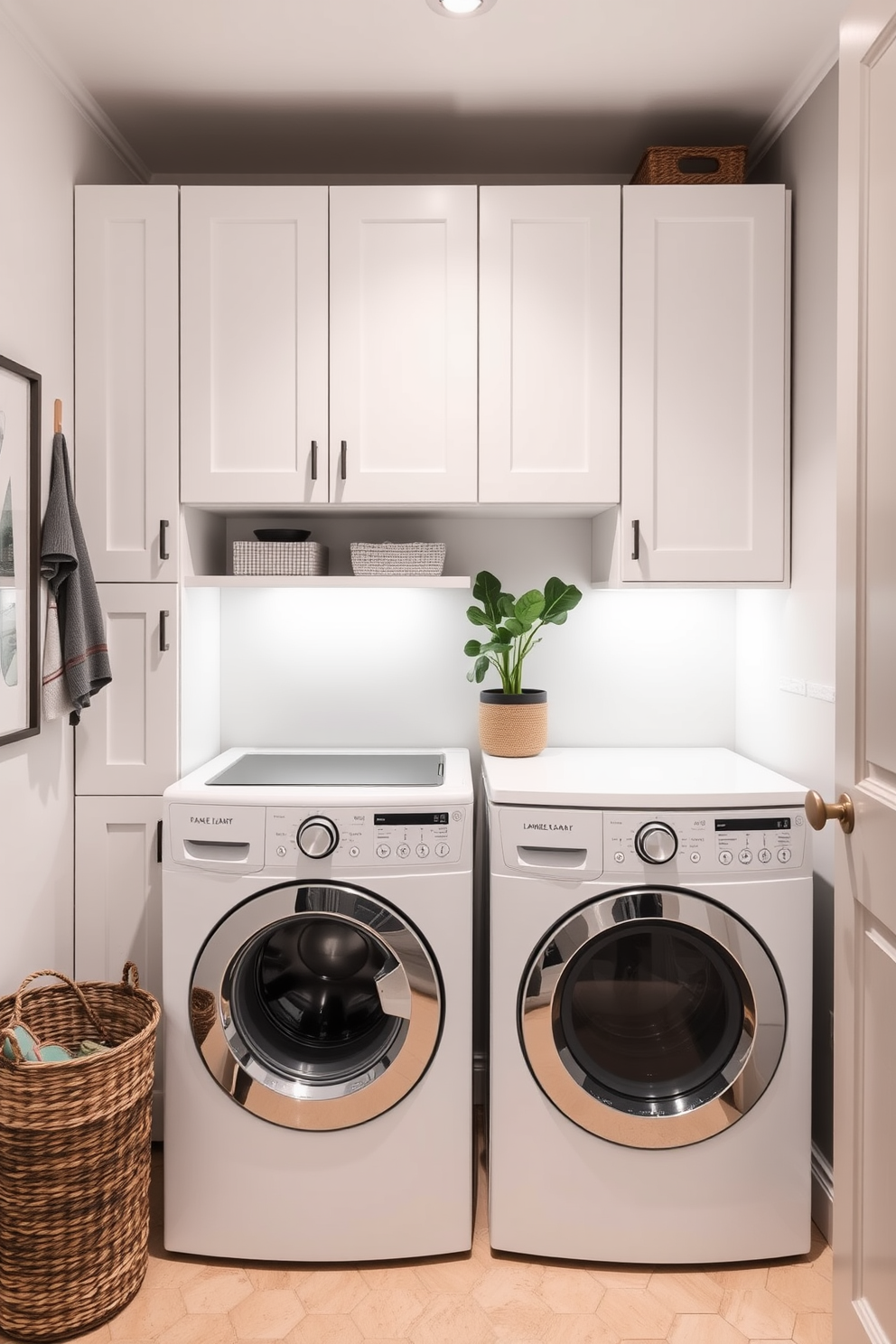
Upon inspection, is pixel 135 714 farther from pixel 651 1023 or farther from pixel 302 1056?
pixel 651 1023

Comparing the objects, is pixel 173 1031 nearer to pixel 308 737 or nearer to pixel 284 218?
pixel 308 737

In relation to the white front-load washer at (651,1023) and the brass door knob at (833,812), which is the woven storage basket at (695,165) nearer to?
the white front-load washer at (651,1023)

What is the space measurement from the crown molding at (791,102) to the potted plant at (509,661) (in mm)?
1252

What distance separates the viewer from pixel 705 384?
2135 millimetres

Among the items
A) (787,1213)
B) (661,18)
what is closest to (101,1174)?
(787,1213)

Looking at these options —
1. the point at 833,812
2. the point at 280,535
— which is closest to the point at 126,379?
the point at 280,535

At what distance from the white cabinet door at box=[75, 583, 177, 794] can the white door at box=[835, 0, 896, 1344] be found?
1.52 meters

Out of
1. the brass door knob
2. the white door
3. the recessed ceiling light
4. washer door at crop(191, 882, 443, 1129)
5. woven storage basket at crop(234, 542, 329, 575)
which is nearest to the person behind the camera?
the white door

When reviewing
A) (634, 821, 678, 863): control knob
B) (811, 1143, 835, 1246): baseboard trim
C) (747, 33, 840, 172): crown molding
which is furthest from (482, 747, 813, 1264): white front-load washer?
(747, 33, 840, 172): crown molding

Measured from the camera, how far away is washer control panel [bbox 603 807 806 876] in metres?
1.85

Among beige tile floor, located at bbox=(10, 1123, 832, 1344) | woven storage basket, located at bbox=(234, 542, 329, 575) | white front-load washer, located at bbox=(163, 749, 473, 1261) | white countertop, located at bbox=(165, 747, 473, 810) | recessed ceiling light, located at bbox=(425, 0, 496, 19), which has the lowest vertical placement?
beige tile floor, located at bbox=(10, 1123, 832, 1344)

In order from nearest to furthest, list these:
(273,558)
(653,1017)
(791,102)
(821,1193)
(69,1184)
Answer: (69,1184) → (653,1017) → (821,1193) → (791,102) → (273,558)

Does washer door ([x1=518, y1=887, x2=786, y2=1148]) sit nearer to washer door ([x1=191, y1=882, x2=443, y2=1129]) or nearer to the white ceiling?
washer door ([x1=191, y1=882, x2=443, y2=1129])

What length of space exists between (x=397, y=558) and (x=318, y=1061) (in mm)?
1194
